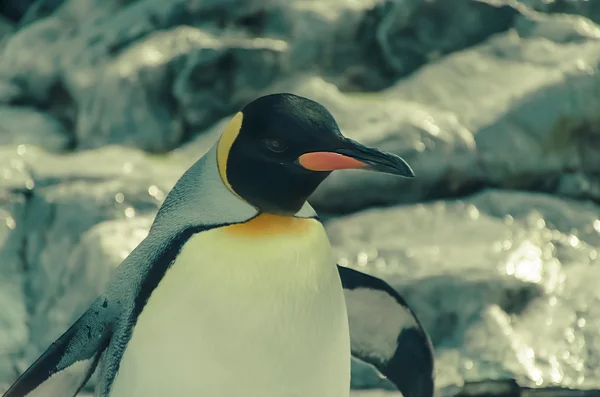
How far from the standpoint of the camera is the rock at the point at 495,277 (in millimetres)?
3023

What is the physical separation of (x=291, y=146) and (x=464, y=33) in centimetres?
310

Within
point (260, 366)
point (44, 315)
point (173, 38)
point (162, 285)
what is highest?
point (162, 285)

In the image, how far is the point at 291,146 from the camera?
1614 mm

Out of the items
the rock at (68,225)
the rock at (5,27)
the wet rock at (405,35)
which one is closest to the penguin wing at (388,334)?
the rock at (68,225)

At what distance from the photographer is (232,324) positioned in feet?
5.44

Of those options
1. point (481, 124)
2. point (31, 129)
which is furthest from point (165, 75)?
point (481, 124)

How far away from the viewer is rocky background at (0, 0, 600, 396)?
3156mm

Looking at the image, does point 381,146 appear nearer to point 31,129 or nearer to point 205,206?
point 31,129

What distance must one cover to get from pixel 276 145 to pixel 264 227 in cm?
16

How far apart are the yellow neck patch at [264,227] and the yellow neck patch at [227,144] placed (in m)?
0.06

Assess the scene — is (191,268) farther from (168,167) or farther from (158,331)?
(168,167)

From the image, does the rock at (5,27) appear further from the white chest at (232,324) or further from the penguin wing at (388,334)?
the white chest at (232,324)

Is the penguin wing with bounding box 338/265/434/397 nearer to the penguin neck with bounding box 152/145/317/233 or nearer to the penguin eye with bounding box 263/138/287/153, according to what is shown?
the penguin neck with bounding box 152/145/317/233

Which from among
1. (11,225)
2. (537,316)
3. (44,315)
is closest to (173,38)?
(11,225)
